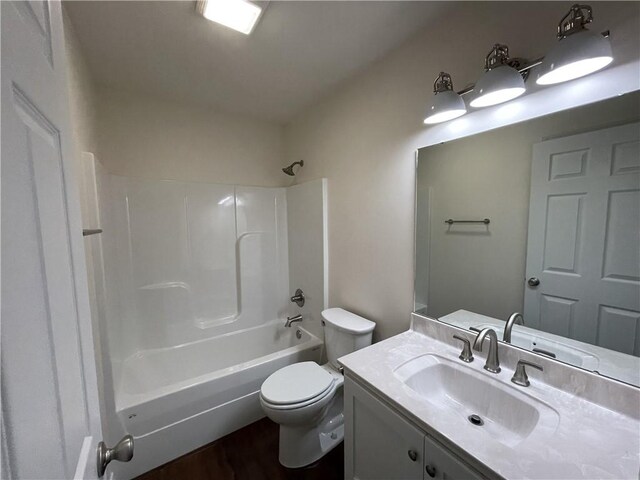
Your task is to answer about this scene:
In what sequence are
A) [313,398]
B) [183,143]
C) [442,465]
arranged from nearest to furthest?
[442,465]
[313,398]
[183,143]

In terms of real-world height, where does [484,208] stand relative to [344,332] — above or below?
above

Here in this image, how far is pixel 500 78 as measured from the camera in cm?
100

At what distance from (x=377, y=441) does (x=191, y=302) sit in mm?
1878

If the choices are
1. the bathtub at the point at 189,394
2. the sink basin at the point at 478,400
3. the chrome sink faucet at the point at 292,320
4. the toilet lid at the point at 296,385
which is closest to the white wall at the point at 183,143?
the chrome sink faucet at the point at 292,320

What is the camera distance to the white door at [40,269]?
0.98 feet

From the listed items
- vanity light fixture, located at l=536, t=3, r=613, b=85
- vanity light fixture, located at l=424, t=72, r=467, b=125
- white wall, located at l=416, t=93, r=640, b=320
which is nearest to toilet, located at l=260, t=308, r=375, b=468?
white wall, located at l=416, t=93, r=640, b=320

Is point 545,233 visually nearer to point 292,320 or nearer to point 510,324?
point 510,324

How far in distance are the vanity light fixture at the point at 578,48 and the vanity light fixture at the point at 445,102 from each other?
33 centimetres

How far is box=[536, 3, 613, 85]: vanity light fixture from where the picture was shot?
82 centimetres

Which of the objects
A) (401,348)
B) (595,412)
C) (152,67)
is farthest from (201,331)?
(595,412)

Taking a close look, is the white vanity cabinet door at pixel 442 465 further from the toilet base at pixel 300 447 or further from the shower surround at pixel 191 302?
the shower surround at pixel 191 302

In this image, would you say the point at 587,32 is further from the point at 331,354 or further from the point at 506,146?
the point at 331,354

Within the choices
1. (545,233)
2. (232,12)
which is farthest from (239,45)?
(545,233)

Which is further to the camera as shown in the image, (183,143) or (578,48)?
(183,143)
